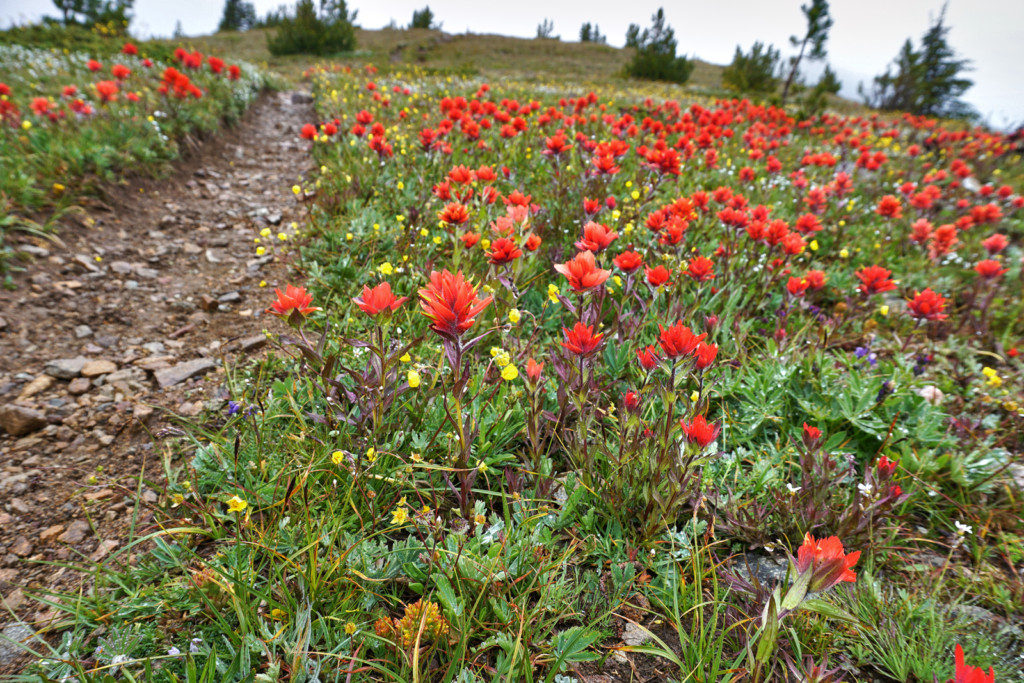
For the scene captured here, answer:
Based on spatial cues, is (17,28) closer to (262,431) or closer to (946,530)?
(262,431)

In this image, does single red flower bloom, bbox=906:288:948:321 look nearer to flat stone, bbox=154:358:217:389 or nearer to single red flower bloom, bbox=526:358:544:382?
single red flower bloom, bbox=526:358:544:382

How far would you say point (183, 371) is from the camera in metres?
2.61

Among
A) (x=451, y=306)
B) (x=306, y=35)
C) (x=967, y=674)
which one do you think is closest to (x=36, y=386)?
(x=451, y=306)

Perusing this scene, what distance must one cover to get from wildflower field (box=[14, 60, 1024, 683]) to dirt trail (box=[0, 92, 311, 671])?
9.5 inches

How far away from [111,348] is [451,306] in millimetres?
2782

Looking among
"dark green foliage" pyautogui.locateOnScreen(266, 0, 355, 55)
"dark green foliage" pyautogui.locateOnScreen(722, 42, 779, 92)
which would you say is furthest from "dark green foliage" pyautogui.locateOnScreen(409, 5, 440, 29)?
"dark green foliage" pyautogui.locateOnScreen(722, 42, 779, 92)

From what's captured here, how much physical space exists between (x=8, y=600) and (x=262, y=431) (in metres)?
0.94

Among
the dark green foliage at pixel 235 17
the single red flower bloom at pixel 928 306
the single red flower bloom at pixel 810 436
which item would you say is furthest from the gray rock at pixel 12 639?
the dark green foliage at pixel 235 17

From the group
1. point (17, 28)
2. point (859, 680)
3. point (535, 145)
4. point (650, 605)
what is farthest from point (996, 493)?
point (17, 28)

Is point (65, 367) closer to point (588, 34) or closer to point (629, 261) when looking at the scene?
point (629, 261)

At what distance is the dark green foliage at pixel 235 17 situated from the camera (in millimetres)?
50062

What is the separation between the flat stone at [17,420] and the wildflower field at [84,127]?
7.14 ft

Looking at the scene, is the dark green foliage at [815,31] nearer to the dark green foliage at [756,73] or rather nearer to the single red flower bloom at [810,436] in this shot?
the dark green foliage at [756,73]

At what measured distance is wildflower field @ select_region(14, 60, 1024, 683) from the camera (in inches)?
55.5
